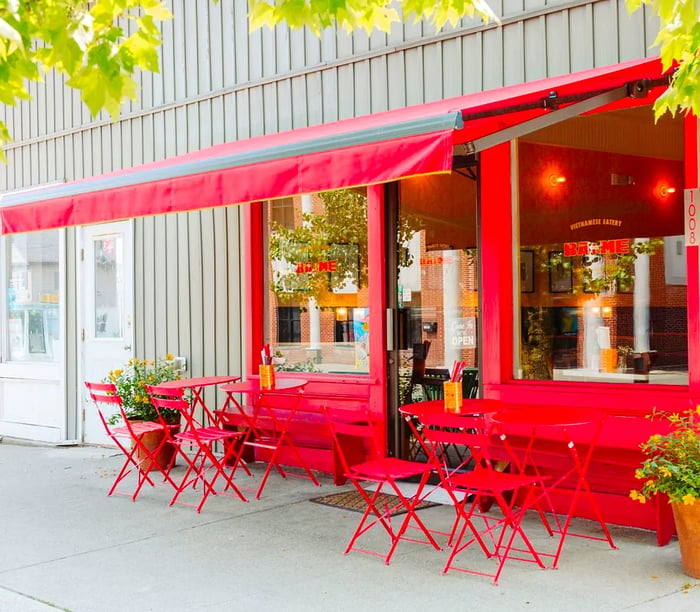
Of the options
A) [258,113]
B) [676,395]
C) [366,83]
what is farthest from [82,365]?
[676,395]

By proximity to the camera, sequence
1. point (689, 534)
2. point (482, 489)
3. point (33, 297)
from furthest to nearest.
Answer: point (33, 297), point (482, 489), point (689, 534)

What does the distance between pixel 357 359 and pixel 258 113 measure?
8.13 ft

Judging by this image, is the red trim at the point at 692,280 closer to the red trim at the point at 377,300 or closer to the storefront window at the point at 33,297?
the red trim at the point at 377,300

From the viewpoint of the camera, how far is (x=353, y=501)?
A: 20.9 ft

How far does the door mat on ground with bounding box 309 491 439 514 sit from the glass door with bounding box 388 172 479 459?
28.1 inches

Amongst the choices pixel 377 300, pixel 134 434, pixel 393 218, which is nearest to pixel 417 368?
pixel 377 300

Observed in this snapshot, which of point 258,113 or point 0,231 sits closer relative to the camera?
point 0,231

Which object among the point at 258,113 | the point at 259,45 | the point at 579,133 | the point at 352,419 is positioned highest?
the point at 259,45

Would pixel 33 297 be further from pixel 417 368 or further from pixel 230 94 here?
pixel 417 368

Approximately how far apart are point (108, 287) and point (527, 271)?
485cm

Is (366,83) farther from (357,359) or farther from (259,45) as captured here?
(357,359)

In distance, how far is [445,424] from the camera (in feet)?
16.2

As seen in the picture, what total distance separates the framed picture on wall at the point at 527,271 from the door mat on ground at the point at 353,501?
1603 millimetres

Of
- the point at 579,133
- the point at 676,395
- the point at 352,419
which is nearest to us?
the point at 676,395
